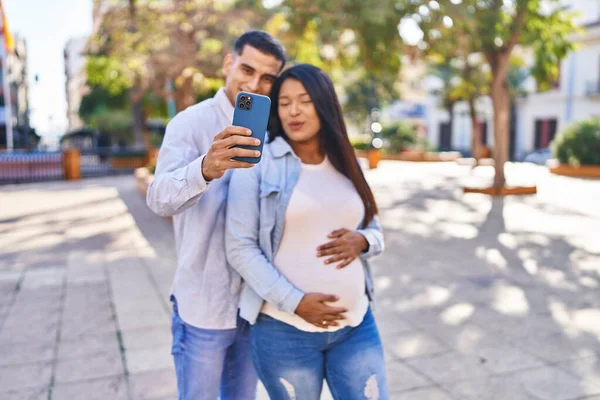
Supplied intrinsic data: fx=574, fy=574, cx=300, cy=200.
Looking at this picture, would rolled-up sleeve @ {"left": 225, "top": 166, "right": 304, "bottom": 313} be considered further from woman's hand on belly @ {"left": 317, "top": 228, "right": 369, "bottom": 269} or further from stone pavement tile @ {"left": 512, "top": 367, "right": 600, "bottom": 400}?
stone pavement tile @ {"left": 512, "top": 367, "right": 600, "bottom": 400}

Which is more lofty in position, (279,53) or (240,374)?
(279,53)

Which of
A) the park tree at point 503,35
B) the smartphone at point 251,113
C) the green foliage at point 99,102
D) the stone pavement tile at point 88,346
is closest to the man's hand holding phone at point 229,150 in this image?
the smartphone at point 251,113

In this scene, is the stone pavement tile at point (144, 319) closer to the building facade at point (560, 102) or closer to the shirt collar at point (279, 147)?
the shirt collar at point (279, 147)

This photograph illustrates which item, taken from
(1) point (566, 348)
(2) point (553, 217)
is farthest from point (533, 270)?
(2) point (553, 217)

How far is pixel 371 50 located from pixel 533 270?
7335 millimetres

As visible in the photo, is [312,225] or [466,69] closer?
[312,225]

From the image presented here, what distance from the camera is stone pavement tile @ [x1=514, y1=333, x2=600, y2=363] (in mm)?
3885

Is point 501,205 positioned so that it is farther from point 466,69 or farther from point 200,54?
point 466,69

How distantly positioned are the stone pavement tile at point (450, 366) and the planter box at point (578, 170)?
1764cm

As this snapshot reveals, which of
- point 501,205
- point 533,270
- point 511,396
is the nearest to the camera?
point 511,396

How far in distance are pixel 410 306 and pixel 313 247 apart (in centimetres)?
332

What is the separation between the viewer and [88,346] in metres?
4.18

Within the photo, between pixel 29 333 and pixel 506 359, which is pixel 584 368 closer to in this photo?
pixel 506 359

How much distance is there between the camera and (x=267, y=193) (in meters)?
1.97
